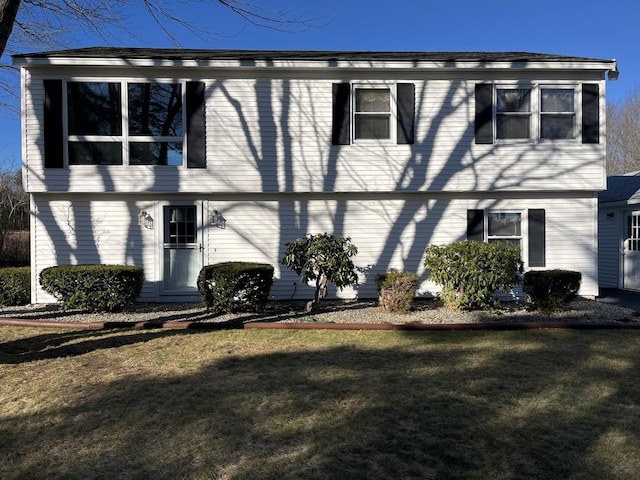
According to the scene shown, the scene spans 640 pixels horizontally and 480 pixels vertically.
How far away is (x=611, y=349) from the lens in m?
5.95

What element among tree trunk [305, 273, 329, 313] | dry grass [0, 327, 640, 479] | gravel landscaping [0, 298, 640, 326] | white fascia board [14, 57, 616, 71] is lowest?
dry grass [0, 327, 640, 479]

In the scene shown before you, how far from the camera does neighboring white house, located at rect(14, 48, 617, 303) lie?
9.62 metres

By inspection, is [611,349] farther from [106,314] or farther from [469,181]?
[106,314]

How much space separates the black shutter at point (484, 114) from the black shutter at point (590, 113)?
202 cm

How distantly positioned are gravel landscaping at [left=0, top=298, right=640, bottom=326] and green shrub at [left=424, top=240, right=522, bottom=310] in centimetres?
33

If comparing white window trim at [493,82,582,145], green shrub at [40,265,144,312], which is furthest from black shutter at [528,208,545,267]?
green shrub at [40,265,144,312]

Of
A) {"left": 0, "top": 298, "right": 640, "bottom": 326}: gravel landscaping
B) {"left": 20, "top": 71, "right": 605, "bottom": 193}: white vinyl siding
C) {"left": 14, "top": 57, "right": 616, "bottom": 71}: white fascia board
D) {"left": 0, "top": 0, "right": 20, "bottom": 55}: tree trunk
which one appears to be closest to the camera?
{"left": 0, "top": 0, "right": 20, "bottom": 55}: tree trunk

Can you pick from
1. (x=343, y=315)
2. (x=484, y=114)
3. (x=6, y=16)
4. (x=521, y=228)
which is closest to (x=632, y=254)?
(x=521, y=228)

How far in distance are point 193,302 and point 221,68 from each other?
502 centimetres

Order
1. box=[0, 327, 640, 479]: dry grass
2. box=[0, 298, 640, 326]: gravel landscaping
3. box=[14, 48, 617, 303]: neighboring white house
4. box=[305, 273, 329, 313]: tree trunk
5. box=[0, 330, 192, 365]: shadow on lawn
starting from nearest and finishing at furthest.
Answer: box=[0, 327, 640, 479]: dry grass < box=[0, 330, 192, 365]: shadow on lawn < box=[0, 298, 640, 326]: gravel landscaping < box=[305, 273, 329, 313]: tree trunk < box=[14, 48, 617, 303]: neighboring white house

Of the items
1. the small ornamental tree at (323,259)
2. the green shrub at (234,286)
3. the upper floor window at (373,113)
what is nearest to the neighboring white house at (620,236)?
the upper floor window at (373,113)

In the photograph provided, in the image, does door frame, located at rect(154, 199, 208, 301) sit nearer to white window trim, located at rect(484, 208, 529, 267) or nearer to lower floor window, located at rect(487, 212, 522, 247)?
white window trim, located at rect(484, 208, 529, 267)

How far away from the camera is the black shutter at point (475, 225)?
33.3 feet

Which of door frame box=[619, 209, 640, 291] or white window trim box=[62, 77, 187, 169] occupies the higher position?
white window trim box=[62, 77, 187, 169]
